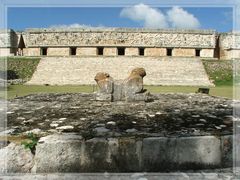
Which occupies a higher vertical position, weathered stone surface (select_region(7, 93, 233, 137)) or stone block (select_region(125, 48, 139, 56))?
stone block (select_region(125, 48, 139, 56))

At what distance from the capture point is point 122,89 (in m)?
6.42

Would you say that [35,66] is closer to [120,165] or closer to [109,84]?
[109,84]

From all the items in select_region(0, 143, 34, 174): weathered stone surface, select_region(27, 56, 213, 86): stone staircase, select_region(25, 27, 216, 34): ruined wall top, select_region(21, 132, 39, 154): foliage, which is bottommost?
select_region(0, 143, 34, 174): weathered stone surface

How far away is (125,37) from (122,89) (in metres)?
39.6

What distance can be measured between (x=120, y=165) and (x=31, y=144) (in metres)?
0.95

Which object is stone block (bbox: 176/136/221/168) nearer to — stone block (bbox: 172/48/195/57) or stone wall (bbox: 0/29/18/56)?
stone block (bbox: 172/48/195/57)

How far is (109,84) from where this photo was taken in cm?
628

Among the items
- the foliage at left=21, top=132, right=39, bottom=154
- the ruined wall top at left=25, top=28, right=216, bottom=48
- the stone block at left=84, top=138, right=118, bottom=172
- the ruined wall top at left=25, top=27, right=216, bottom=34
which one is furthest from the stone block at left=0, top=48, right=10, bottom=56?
the stone block at left=84, top=138, right=118, bottom=172

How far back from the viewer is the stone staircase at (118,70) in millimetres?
30641

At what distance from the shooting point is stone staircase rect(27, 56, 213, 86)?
3064 centimetres

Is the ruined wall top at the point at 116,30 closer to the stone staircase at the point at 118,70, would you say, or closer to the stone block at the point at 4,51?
the stone block at the point at 4,51

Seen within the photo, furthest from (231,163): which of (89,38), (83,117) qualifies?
(89,38)

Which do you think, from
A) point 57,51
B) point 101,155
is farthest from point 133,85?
point 57,51

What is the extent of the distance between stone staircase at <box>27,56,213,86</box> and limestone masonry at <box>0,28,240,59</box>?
775cm
